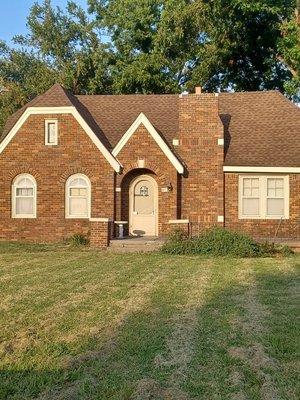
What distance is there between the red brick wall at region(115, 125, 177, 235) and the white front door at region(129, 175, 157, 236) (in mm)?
403

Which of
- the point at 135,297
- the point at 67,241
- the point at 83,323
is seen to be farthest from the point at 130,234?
the point at 83,323

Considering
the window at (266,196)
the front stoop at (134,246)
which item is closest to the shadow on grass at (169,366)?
the front stoop at (134,246)

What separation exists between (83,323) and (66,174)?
1512cm

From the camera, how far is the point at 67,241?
21203mm

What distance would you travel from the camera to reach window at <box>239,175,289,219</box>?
21594 mm

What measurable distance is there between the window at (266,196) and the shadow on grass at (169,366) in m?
13.9

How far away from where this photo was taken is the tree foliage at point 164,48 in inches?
1294

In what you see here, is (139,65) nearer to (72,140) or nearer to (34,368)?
(72,140)

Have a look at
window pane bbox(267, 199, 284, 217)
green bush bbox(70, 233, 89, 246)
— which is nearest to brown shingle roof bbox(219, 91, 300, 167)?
window pane bbox(267, 199, 284, 217)

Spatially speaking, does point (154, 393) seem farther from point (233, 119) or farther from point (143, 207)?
point (233, 119)

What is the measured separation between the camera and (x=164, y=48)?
34656 mm

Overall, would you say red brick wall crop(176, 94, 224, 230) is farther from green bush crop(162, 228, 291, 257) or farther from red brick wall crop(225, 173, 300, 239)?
green bush crop(162, 228, 291, 257)

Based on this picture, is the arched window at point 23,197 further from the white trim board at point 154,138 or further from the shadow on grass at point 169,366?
the shadow on grass at point 169,366

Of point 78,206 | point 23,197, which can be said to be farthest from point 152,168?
point 23,197
